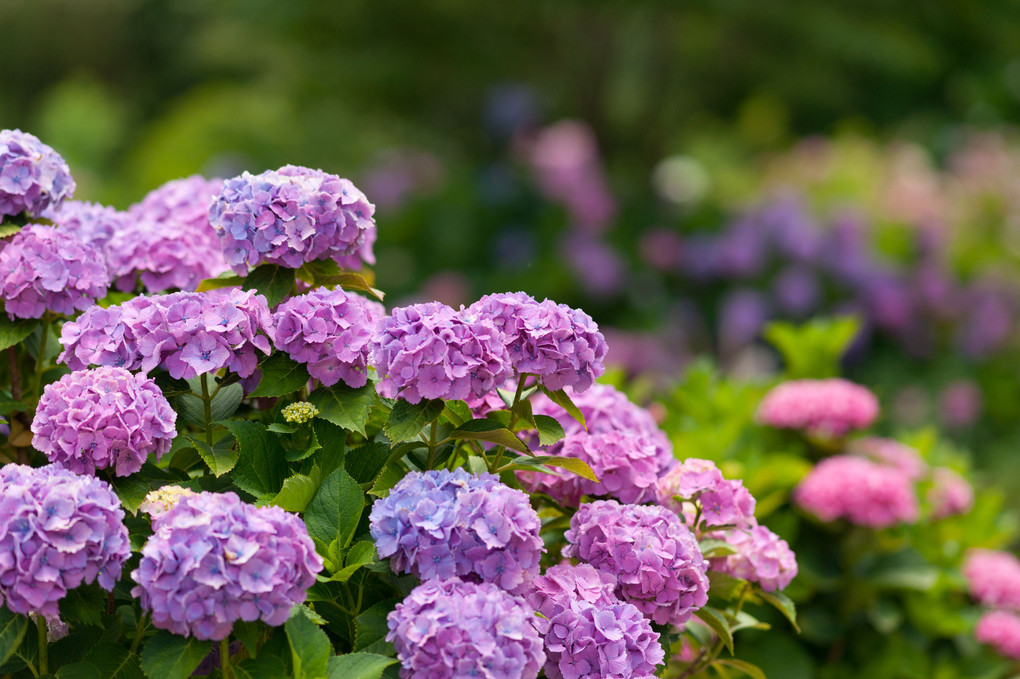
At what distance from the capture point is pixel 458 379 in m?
1.57

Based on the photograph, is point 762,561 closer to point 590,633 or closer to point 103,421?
point 590,633

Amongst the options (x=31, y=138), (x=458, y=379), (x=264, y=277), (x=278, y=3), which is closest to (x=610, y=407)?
(x=458, y=379)

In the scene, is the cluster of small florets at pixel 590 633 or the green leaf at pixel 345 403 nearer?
the cluster of small florets at pixel 590 633

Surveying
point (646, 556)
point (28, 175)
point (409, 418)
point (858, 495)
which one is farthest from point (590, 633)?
point (858, 495)

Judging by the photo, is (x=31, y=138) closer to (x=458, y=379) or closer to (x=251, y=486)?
(x=251, y=486)

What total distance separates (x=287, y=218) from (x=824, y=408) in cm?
179

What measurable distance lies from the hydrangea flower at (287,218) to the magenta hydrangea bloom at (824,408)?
162cm

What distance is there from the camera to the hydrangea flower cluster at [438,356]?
5.13ft

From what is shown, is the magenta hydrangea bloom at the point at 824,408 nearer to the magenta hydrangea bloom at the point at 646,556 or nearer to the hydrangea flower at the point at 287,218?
the magenta hydrangea bloom at the point at 646,556

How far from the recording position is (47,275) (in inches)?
71.9

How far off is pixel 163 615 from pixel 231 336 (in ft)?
1.45

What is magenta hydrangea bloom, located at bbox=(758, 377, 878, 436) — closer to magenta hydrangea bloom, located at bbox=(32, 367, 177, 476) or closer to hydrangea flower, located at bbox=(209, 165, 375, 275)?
hydrangea flower, located at bbox=(209, 165, 375, 275)

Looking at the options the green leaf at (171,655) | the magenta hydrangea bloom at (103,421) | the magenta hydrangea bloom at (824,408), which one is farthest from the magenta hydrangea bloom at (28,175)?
the magenta hydrangea bloom at (824,408)

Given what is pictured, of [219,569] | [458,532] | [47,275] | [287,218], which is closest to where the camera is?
[219,569]
